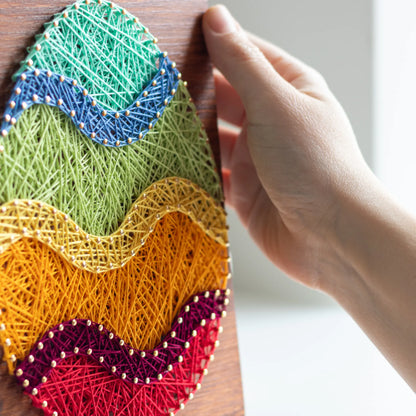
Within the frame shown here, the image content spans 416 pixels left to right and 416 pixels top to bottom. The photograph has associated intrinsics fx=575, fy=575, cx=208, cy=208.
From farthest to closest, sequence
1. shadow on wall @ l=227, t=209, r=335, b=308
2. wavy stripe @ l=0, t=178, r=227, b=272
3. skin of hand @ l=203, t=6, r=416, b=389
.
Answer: shadow on wall @ l=227, t=209, r=335, b=308 → skin of hand @ l=203, t=6, r=416, b=389 → wavy stripe @ l=0, t=178, r=227, b=272

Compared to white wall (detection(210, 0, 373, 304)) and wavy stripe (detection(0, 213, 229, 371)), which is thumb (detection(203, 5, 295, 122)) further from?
white wall (detection(210, 0, 373, 304))

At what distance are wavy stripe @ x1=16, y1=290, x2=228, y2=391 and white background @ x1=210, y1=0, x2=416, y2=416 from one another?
266mm

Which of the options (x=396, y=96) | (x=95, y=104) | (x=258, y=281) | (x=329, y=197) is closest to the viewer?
(x=95, y=104)

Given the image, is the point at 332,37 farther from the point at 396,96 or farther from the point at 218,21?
the point at 218,21

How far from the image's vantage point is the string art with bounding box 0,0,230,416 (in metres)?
0.46

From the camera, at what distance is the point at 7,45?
0.47 m

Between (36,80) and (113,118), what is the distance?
80 millimetres

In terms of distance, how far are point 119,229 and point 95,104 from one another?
113 millimetres

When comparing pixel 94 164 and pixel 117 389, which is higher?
pixel 94 164

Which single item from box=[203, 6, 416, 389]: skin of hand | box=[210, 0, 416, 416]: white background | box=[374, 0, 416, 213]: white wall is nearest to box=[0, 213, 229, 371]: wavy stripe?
box=[203, 6, 416, 389]: skin of hand

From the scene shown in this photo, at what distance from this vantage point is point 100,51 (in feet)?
1.68

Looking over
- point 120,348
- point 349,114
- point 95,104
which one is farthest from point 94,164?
point 349,114

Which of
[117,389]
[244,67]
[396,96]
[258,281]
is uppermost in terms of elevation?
[244,67]

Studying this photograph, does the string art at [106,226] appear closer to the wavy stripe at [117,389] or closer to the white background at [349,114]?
the wavy stripe at [117,389]
